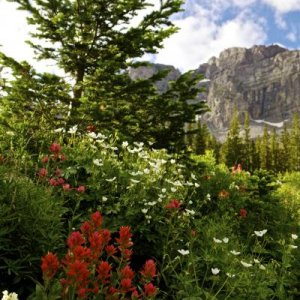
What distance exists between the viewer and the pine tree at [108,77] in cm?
962

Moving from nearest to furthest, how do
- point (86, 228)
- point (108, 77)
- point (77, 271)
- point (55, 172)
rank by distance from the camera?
point (77, 271) → point (86, 228) → point (55, 172) → point (108, 77)

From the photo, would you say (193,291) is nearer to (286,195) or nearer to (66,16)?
(286,195)

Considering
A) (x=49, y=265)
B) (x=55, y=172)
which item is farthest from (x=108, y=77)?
(x=49, y=265)

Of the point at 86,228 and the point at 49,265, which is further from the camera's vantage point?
the point at 86,228

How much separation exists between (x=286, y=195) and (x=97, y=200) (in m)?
6.32

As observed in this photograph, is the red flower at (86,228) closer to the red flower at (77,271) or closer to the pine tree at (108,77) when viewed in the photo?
the red flower at (77,271)

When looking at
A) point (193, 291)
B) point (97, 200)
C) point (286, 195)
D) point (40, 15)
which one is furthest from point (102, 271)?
point (40, 15)

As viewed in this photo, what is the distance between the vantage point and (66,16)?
1025 centimetres

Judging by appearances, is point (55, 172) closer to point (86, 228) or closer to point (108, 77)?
point (86, 228)

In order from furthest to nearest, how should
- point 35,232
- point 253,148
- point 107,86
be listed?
1. point 253,148
2. point 107,86
3. point 35,232

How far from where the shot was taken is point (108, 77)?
951 centimetres

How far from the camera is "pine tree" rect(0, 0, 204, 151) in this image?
9625mm

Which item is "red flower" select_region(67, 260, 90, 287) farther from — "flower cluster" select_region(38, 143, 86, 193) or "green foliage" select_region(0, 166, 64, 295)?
"flower cluster" select_region(38, 143, 86, 193)

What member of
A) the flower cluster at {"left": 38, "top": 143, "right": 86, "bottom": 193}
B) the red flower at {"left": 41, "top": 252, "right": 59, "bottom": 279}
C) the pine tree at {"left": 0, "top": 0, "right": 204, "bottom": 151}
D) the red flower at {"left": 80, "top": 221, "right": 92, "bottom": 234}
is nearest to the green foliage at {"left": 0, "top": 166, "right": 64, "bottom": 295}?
the flower cluster at {"left": 38, "top": 143, "right": 86, "bottom": 193}
